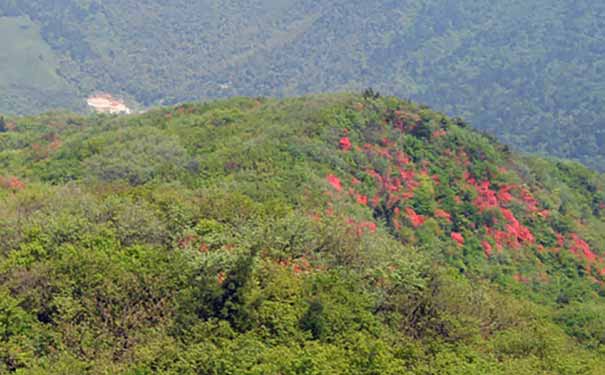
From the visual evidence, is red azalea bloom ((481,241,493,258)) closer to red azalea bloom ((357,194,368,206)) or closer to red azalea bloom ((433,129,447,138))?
red azalea bloom ((357,194,368,206))

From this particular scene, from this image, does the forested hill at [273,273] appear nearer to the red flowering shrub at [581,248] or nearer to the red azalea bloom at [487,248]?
the red azalea bloom at [487,248]

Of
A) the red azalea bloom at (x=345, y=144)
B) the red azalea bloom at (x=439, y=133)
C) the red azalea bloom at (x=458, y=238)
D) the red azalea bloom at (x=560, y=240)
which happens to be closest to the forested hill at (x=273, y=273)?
the red azalea bloom at (x=458, y=238)

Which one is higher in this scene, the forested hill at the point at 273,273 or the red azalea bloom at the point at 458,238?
the red azalea bloom at the point at 458,238

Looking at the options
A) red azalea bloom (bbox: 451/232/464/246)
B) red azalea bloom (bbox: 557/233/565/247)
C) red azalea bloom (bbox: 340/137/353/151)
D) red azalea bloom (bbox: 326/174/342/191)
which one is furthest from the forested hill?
red azalea bloom (bbox: 557/233/565/247)

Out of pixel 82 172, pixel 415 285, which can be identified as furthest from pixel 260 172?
pixel 415 285

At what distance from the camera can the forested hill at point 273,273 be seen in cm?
2895

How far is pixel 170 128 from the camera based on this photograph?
81.4 m

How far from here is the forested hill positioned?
29.0 m

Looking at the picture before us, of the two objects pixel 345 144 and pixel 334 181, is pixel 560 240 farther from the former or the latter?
pixel 334 181

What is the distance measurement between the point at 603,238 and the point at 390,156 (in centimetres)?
2473

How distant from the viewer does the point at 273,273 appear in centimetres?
3409

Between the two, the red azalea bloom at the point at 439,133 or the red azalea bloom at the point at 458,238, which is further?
the red azalea bloom at the point at 439,133

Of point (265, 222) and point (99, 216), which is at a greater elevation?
point (265, 222)

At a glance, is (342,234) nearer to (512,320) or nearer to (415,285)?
(415,285)
